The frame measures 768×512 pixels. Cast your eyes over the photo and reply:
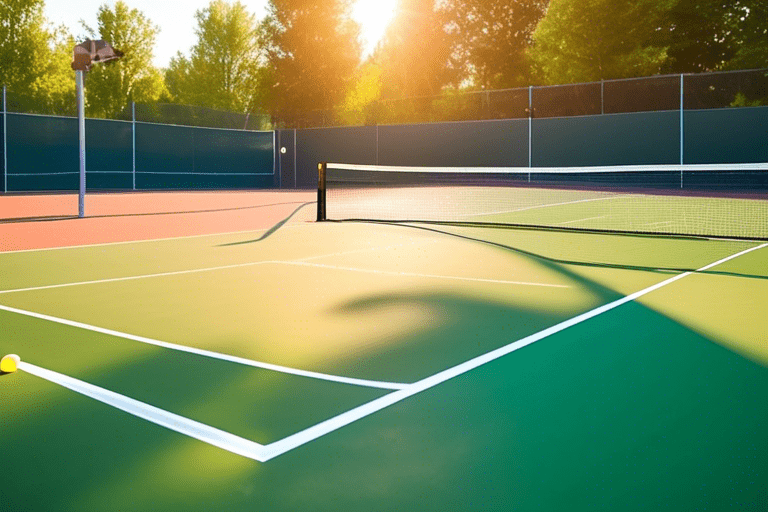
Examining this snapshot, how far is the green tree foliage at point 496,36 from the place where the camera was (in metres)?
50.3

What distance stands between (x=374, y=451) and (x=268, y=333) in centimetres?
223

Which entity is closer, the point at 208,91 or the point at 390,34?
→ the point at 390,34

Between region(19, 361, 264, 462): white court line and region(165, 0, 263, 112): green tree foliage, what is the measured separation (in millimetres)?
55874

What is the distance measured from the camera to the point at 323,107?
4912 cm

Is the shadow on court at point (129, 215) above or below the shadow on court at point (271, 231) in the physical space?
above

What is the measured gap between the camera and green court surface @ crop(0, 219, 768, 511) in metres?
2.71

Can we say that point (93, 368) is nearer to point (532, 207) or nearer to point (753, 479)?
point (753, 479)

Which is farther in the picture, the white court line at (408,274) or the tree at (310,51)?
the tree at (310,51)

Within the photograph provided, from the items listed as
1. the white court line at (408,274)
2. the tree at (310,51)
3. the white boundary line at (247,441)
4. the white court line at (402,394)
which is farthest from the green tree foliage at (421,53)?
the white boundary line at (247,441)

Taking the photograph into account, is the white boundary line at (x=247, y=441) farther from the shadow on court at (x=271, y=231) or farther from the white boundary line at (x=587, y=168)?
the white boundary line at (x=587, y=168)

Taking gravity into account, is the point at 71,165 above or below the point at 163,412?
above

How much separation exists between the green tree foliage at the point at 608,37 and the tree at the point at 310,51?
49.7ft

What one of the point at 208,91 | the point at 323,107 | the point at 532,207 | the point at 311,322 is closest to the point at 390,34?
the point at 323,107

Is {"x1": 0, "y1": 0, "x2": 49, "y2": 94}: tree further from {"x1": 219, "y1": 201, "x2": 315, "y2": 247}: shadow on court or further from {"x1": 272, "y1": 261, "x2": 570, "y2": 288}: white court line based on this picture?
{"x1": 272, "y1": 261, "x2": 570, "y2": 288}: white court line
